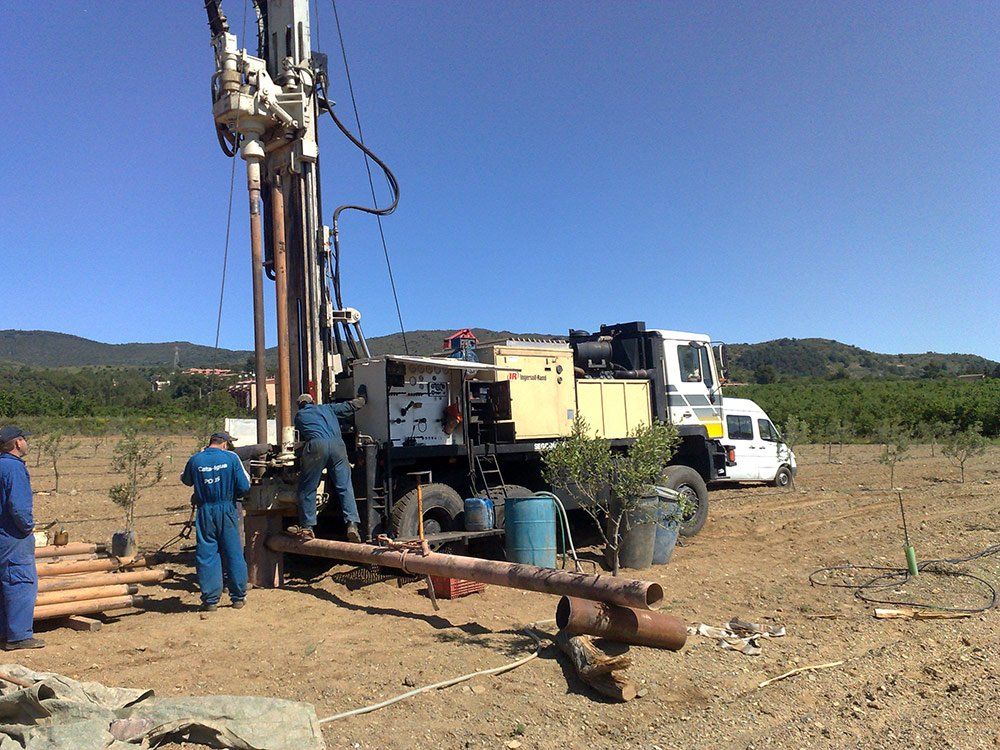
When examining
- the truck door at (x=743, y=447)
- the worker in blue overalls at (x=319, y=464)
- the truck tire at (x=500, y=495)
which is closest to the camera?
the worker in blue overalls at (x=319, y=464)

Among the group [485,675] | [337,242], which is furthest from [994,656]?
[337,242]

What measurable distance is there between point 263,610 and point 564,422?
16.7ft

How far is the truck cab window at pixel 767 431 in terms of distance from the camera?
19.5 m

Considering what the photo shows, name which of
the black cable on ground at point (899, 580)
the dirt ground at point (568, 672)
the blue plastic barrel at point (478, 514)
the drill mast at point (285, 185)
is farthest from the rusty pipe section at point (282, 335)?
the black cable on ground at point (899, 580)

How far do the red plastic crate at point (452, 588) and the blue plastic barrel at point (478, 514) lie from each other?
1.17m

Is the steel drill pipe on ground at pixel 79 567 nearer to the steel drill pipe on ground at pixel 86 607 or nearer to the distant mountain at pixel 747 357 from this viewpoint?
the steel drill pipe on ground at pixel 86 607

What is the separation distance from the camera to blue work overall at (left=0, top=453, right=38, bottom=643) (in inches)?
250

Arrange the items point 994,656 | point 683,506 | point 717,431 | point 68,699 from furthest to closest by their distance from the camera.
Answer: point 717,431 < point 683,506 < point 994,656 < point 68,699

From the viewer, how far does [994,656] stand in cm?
611

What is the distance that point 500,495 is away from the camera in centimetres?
1048

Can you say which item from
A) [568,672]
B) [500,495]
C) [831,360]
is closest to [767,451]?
[500,495]

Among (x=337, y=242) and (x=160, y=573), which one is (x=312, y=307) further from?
(x=160, y=573)

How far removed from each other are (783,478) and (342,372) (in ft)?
44.9

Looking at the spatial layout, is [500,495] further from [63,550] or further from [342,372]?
[63,550]
